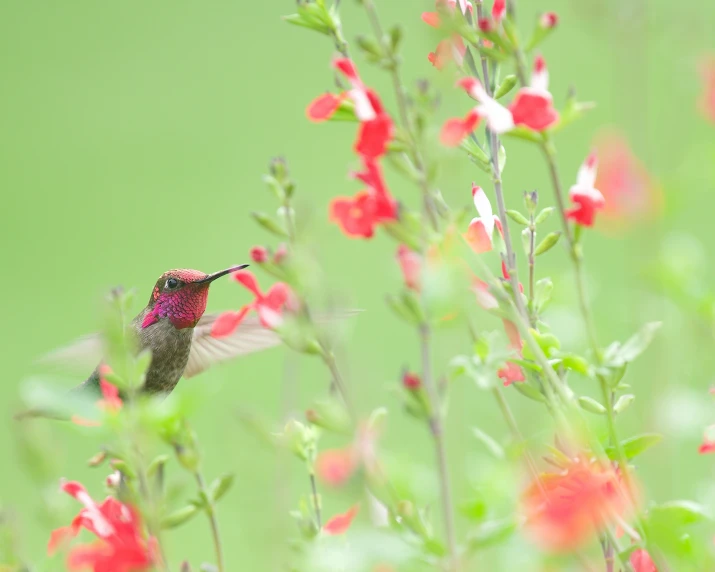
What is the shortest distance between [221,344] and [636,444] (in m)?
0.82

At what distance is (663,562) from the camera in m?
0.64

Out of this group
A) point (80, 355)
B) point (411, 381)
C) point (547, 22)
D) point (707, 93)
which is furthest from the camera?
point (80, 355)

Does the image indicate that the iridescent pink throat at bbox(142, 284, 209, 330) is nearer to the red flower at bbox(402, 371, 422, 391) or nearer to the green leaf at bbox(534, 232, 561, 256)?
the green leaf at bbox(534, 232, 561, 256)

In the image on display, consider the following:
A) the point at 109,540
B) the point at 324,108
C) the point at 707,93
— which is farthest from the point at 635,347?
the point at 707,93

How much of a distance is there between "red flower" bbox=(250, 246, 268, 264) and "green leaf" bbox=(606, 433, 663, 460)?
10.3 inches

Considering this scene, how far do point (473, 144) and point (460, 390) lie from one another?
177 millimetres

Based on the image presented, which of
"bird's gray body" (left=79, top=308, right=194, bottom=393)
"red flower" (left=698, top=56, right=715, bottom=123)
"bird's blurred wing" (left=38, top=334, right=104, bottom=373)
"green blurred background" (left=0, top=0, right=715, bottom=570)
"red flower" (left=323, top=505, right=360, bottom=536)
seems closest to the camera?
"red flower" (left=323, top=505, right=360, bottom=536)

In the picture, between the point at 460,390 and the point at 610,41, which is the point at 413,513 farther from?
the point at 610,41

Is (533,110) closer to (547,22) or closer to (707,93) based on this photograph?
(547,22)

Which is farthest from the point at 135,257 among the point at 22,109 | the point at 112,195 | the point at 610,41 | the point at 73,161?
the point at 610,41

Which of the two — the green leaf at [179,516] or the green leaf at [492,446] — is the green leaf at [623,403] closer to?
the green leaf at [492,446]

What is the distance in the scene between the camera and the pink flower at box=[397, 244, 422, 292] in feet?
2.08

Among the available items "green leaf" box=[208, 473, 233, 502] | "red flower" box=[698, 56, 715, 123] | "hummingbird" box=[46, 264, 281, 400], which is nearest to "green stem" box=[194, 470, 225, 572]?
"green leaf" box=[208, 473, 233, 502]

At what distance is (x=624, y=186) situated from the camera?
994mm
